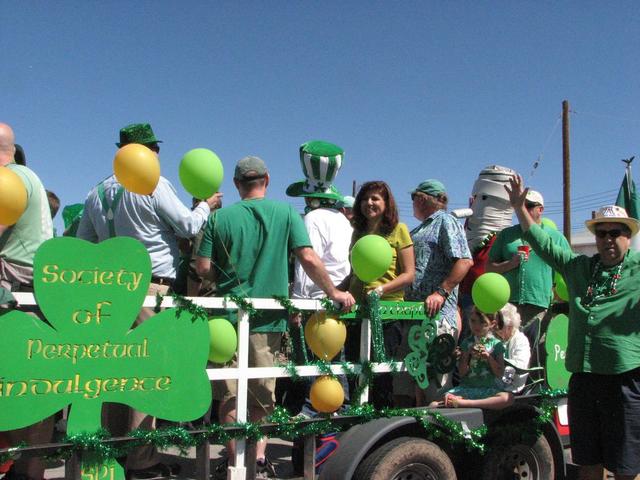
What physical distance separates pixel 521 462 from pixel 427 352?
882 millimetres

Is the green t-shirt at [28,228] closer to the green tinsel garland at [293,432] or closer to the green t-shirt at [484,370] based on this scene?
the green tinsel garland at [293,432]

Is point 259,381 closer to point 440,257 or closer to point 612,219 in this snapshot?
point 440,257

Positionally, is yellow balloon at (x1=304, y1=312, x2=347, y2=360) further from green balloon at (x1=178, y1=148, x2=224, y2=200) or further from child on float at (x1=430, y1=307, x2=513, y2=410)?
green balloon at (x1=178, y1=148, x2=224, y2=200)

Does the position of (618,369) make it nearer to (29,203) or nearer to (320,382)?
(320,382)

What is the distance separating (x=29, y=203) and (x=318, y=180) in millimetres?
2115

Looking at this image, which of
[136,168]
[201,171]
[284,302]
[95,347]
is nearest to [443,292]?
[284,302]

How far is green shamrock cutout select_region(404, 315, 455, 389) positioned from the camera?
3.73 metres

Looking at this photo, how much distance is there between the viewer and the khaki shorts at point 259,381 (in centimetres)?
341

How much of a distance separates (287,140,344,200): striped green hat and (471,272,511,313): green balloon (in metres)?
1.35

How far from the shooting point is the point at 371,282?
3.86m

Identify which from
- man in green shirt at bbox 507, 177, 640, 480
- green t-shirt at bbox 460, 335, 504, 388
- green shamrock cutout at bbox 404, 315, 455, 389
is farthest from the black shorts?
green shamrock cutout at bbox 404, 315, 455, 389

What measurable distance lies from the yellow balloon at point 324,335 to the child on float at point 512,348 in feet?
3.55

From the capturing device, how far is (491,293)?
12.6ft

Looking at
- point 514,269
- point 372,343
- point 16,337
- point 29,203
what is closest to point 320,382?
point 372,343
